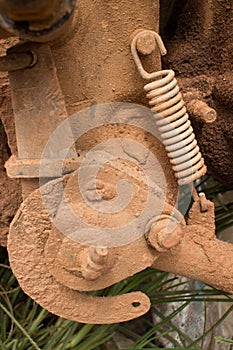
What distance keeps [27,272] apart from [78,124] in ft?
0.51

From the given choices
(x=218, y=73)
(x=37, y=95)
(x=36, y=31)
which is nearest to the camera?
(x=36, y=31)

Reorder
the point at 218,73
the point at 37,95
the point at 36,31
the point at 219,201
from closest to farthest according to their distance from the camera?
the point at 36,31
the point at 37,95
the point at 218,73
the point at 219,201

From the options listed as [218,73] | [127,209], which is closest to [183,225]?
[127,209]

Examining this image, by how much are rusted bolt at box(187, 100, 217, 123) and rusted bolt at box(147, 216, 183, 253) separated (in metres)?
0.11

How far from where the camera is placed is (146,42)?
0.51 m

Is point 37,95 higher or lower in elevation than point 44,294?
higher

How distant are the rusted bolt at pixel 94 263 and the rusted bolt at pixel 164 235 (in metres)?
0.05

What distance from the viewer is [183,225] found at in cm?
55

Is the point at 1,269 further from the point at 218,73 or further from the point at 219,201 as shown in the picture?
the point at 218,73

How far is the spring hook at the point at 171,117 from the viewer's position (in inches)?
20.1

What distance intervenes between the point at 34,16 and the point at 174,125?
0.21 metres

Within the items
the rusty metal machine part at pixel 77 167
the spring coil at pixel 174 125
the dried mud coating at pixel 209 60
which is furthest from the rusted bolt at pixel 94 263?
the dried mud coating at pixel 209 60

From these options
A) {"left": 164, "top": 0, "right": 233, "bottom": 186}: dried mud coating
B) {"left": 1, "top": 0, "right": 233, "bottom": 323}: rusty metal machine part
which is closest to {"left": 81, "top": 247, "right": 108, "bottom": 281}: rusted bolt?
{"left": 1, "top": 0, "right": 233, "bottom": 323}: rusty metal machine part

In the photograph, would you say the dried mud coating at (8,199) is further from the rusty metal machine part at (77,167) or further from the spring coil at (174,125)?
the spring coil at (174,125)
